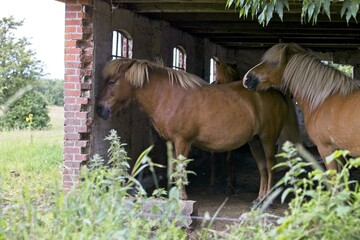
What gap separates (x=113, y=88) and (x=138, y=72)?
35 centimetres

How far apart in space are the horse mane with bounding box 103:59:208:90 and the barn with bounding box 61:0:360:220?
22 cm

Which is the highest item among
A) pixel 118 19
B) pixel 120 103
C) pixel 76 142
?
pixel 118 19

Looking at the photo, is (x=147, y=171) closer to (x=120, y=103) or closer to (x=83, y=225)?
(x=120, y=103)

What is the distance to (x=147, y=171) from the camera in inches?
334

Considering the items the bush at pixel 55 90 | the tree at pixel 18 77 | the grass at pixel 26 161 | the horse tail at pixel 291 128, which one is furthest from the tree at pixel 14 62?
the horse tail at pixel 291 128

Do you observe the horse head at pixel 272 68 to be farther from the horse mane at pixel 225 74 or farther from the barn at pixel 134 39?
the horse mane at pixel 225 74

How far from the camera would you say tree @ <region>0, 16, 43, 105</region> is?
20812 mm

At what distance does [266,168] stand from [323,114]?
65.3 inches

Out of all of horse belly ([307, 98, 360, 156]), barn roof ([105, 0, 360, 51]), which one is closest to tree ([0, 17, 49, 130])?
barn roof ([105, 0, 360, 51])

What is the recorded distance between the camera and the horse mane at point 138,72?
6828 mm

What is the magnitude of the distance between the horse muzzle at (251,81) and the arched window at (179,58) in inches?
142

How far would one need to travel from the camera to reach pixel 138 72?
688cm

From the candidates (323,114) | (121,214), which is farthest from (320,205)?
(323,114)

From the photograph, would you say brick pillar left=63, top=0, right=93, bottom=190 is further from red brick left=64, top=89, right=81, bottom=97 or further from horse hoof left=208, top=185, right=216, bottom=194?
horse hoof left=208, top=185, right=216, bottom=194
